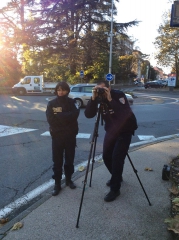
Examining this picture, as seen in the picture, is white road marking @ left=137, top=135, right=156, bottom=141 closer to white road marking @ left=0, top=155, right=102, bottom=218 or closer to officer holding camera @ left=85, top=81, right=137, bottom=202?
white road marking @ left=0, top=155, right=102, bottom=218

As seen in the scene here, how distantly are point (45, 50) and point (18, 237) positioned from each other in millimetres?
33265

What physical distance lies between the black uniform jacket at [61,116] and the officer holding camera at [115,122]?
0.35 meters

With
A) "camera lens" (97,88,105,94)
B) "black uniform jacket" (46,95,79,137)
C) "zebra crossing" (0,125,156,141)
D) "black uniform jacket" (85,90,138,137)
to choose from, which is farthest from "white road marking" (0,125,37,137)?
"camera lens" (97,88,105,94)

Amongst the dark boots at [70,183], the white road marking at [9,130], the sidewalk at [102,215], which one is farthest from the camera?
the white road marking at [9,130]

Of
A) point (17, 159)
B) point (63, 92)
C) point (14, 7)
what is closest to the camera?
point (63, 92)

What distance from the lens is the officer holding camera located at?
134 inches

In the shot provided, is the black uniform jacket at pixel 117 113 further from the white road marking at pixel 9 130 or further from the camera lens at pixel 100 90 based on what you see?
the white road marking at pixel 9 130

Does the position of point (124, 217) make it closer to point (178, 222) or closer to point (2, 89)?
point (178, 222)

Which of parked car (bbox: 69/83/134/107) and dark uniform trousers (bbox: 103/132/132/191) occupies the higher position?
parked car (bbox: 69/83/134/107)

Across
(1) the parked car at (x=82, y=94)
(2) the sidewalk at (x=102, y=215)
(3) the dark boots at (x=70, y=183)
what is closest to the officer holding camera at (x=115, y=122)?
(2) the sidewalk at (x=102, y=215)

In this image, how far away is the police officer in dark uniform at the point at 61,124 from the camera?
12.4ft

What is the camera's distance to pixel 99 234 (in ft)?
9.04

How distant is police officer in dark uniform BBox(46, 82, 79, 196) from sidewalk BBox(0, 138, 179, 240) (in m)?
0.41

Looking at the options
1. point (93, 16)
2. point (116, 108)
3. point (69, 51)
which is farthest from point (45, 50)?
point (116, 108)
